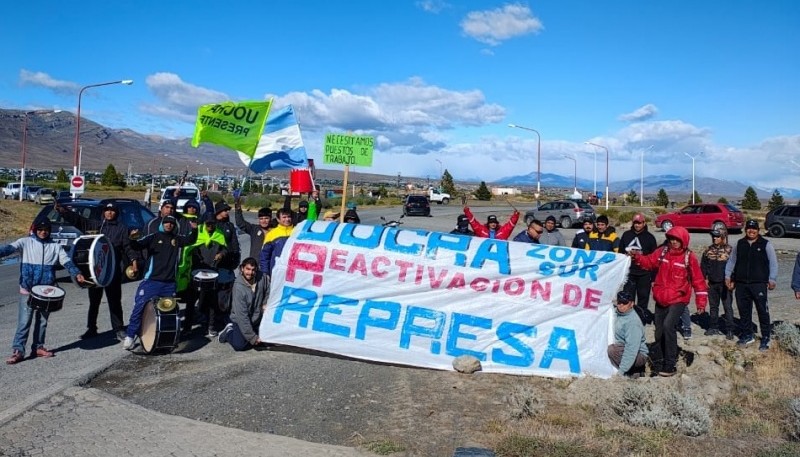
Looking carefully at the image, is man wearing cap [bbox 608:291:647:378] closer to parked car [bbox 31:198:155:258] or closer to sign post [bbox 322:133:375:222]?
sign post [bbox 322:133:375:222]

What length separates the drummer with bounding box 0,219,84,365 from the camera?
7.77 m

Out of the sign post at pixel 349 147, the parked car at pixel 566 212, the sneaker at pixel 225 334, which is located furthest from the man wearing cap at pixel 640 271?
the parked car at pixel 566 212

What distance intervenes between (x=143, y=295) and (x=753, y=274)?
8254 mm

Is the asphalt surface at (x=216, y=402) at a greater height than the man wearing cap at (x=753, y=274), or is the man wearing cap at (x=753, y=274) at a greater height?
the man wearing cap at (x=753, y=274)

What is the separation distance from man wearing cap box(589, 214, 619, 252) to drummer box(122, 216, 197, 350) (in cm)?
628

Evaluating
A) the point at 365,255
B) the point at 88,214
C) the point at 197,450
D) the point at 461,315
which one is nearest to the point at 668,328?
the point at 461,315

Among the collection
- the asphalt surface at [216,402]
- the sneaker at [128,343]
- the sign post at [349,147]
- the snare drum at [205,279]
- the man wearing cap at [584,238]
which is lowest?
the asphalt surface at [216,402]

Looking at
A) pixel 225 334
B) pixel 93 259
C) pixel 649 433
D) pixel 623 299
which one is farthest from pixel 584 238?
pixel 93 259

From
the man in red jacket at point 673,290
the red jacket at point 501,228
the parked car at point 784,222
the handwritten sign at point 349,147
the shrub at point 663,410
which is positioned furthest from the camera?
the parked car at point 784,222

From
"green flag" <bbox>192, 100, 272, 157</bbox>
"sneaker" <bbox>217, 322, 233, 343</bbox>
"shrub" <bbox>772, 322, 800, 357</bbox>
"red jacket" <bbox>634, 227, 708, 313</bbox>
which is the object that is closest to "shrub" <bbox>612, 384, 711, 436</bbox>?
"red jacket" <bbox>634, 227, 708, 313</bbox>

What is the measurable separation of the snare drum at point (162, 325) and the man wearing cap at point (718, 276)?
775cm

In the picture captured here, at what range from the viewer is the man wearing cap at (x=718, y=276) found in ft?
31.9

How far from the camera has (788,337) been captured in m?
9.29

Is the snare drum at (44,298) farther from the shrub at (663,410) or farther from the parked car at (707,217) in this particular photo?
the parked car at (707,217)
